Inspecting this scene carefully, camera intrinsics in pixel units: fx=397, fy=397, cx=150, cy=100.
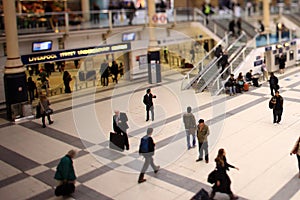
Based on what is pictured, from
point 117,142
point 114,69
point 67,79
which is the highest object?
point 114,69

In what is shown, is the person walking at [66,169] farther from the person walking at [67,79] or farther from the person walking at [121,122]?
the person walking at [67,79]

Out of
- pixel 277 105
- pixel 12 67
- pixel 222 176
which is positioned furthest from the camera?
pixel 12 67

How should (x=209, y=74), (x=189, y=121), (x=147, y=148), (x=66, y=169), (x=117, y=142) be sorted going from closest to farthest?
(x=66, y=169) → (x=147, y=148) → (x=189, y=121) → (x=117, y=142) → (x=209, y=74)

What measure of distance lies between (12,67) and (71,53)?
14.3 ft

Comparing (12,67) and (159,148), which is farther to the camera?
(12,67)

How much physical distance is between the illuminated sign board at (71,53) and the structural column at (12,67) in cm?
197

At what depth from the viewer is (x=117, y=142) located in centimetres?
1280

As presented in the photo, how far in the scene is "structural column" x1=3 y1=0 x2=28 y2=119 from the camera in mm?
16775

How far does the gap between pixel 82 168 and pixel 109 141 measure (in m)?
2.19

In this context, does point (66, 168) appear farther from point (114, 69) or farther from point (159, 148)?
point (114, 69)

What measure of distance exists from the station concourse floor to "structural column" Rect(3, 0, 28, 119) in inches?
47.5

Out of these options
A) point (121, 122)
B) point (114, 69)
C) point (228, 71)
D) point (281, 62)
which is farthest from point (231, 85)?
point (121, 122)

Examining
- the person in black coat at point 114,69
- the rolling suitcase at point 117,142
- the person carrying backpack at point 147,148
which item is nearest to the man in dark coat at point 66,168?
the person carrying backpack at point 147,148

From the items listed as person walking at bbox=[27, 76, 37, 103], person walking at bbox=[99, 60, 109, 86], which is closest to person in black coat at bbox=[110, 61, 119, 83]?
person walking at bbox=[99, 60, 109, 86]
